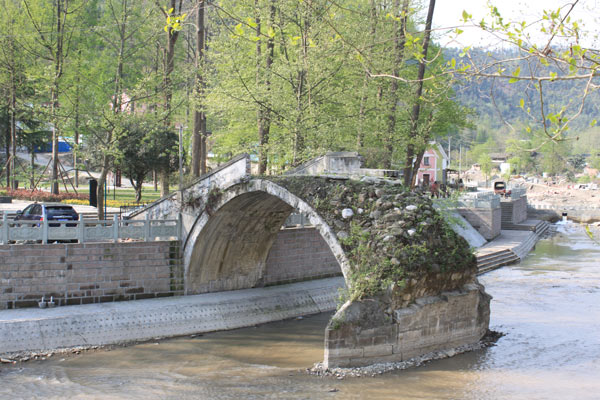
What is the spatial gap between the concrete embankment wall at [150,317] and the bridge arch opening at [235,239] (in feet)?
1.89

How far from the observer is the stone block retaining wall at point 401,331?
16.5 metres

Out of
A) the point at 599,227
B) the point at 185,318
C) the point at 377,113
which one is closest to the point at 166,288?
the point at 185,318

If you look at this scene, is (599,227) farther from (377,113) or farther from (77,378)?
(77,378)

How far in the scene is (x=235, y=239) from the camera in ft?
79.0

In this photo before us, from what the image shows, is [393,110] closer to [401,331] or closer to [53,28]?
[401,331]

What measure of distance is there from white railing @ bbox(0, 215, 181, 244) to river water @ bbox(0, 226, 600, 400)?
4077mm

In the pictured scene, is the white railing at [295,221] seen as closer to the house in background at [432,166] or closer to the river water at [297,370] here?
the river water at [297,370]

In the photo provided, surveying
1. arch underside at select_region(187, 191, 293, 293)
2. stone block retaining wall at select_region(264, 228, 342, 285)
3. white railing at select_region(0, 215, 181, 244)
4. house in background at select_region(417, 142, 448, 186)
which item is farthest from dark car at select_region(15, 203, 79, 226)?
house in background at select_region(417, 142, 448, 186)

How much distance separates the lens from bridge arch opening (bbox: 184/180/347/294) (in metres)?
21.8

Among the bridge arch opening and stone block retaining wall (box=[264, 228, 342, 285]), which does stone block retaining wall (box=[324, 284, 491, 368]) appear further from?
stone block retaining wall (box=[264, 228, 342, 285])

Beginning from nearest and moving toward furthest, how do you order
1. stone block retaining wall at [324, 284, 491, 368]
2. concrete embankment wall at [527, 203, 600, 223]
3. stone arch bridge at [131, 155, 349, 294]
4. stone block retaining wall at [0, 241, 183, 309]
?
stone block retaining wall at [324, 284, 491, 368] → stone block retaining wall at [0, 241, 183, 309] → stone arch bridge at [131, 155, 349, 294] → concrete embankment wall at [527, 203, 600, 223]

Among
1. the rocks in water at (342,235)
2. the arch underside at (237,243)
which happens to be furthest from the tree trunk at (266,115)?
the rocks in water at (342,235)

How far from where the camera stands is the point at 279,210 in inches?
941

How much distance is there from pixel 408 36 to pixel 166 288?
1677 cm
